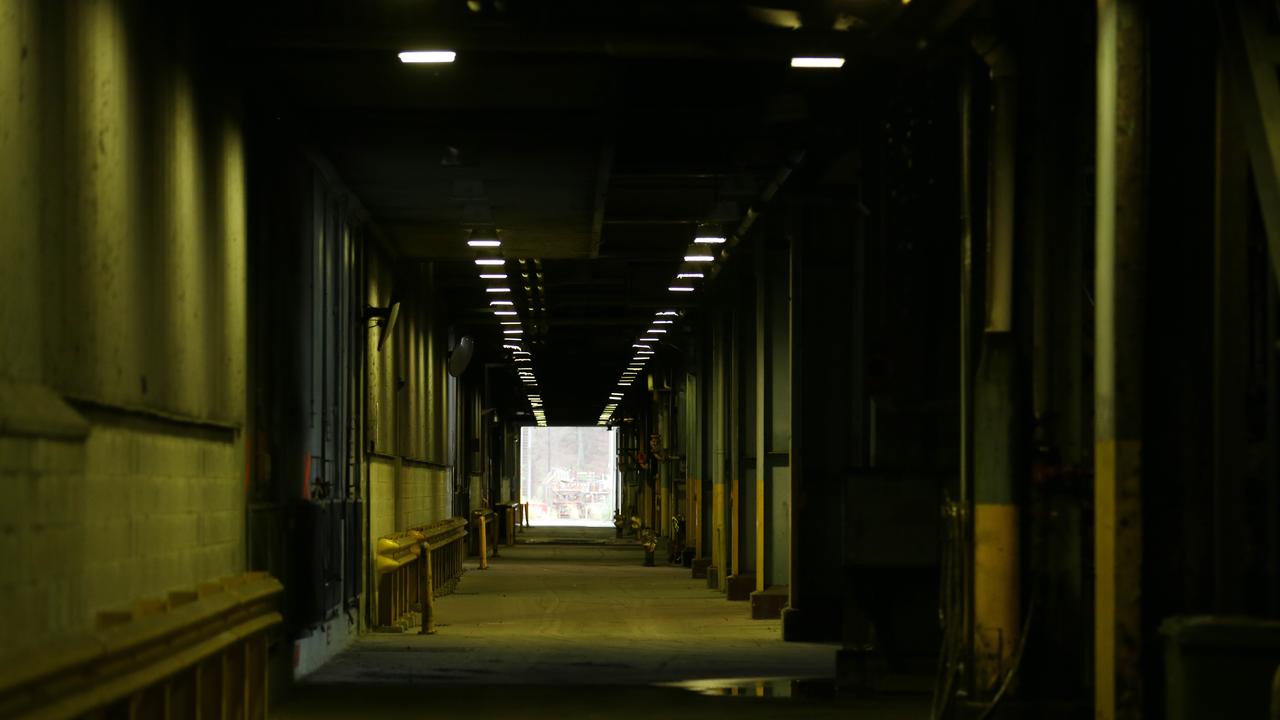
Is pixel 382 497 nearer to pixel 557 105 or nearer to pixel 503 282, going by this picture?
pixel 503 282

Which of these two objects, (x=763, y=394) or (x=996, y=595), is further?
(x=763, y=394)

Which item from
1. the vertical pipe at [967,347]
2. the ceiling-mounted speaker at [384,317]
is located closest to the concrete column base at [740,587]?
Result: the ceiling-mounted speaker at [384,317]

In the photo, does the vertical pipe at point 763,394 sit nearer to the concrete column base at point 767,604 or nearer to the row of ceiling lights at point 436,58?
the concrete column base at point 767,604

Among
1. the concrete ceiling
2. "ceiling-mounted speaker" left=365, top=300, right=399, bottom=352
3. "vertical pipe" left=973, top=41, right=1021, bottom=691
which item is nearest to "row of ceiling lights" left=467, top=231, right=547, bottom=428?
the concrete ceiling

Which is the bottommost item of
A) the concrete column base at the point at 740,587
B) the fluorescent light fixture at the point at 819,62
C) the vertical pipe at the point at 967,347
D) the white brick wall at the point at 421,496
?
the concrete column base at the point at 740,587

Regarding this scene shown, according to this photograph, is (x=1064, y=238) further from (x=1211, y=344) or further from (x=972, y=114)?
(x=1211, y=344)

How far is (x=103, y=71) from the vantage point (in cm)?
877

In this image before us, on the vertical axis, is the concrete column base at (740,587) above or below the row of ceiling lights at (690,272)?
below

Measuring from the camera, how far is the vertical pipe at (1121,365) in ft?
29.8

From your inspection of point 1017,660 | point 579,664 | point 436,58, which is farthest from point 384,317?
point 1017,660

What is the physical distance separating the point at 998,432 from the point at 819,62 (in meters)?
3.49

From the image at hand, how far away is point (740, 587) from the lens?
1009 inches

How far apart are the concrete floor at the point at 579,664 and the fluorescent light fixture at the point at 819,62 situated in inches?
185

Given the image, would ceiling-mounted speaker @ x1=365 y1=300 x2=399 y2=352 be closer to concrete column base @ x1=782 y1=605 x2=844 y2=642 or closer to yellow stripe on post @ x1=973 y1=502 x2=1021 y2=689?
concrete column base @ x1=782 y1=605 x2=844 y2=642
